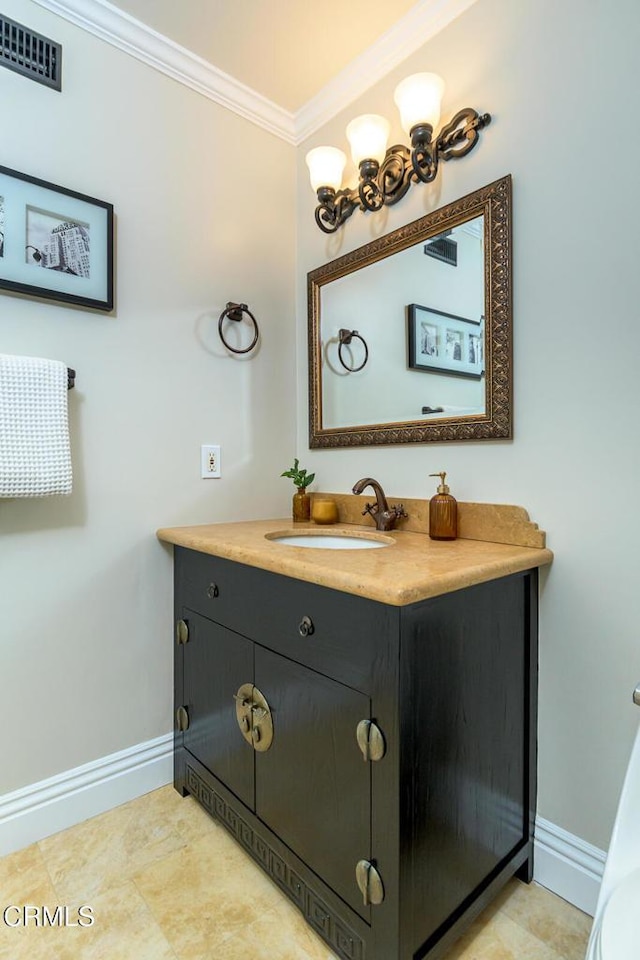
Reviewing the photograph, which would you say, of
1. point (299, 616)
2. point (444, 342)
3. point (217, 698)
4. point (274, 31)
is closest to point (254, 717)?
point (217, 698)

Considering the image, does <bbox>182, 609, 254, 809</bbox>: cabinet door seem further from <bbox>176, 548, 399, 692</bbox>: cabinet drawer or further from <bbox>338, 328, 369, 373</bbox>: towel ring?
<bbox>338, 328, 369, 373</bbox>: towel ring

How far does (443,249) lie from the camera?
1.40m

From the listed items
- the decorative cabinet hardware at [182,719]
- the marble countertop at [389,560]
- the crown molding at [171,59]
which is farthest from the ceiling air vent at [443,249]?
the decorative cabinet hardware at [182,719]

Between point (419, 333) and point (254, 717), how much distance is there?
3.80 ft

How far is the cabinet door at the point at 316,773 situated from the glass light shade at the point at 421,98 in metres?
1.43

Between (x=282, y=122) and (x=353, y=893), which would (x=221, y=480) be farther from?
(x=282, y=122)

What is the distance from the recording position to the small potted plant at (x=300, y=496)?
176cm

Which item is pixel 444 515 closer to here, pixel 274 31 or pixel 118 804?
pixel 118 804

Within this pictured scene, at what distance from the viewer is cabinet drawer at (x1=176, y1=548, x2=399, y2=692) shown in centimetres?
91

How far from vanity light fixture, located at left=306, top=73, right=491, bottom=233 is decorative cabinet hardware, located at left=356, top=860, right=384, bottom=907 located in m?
1.65

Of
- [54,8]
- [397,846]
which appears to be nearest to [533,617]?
[397,846]

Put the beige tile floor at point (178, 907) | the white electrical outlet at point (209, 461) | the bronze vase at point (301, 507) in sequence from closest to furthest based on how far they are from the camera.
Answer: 1. the beige tile floor at point (178, 907)
2. the white electrical outlet at point (209, 461)
3. the bronze vase at point (301, 507)

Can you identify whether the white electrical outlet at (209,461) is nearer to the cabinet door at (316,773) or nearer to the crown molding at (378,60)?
the cabinet door at (316,773)

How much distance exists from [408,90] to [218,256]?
2.48ft
